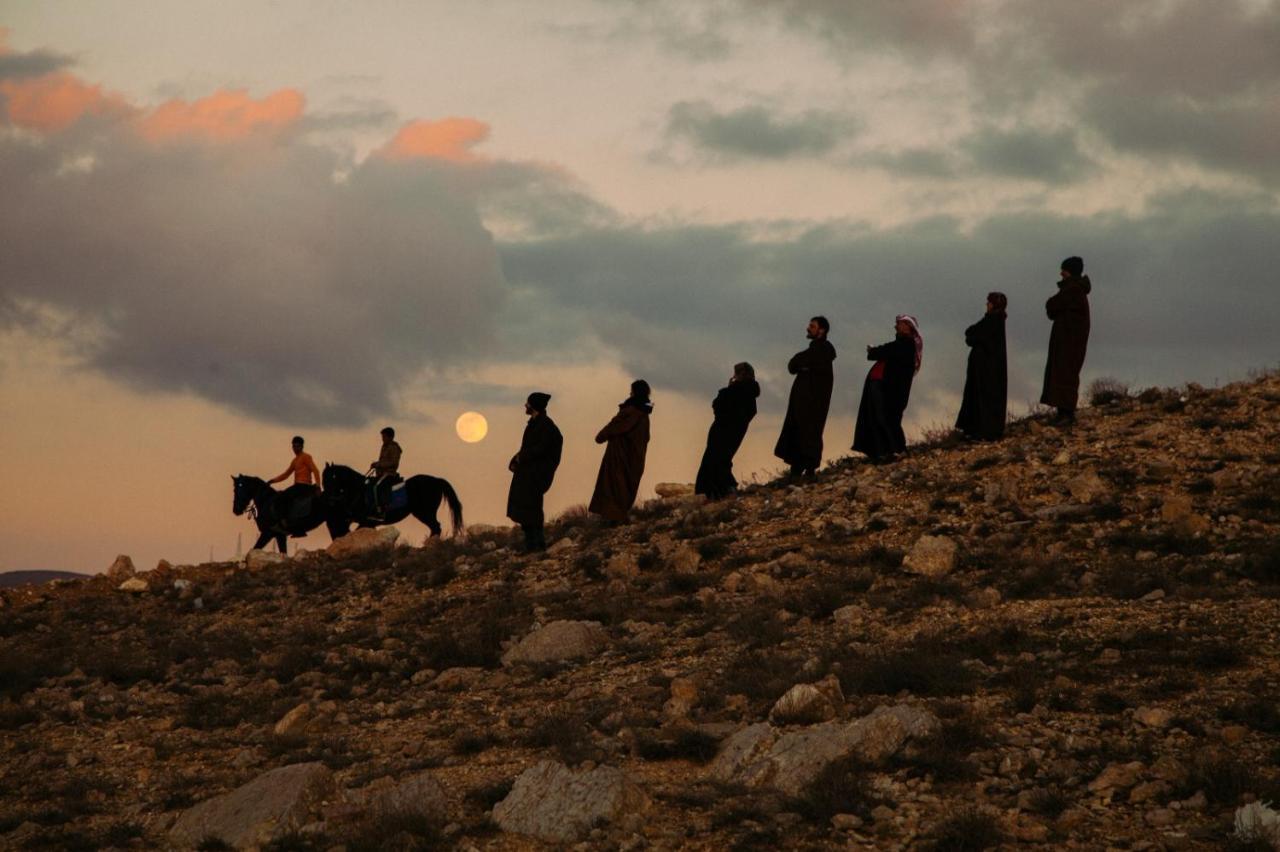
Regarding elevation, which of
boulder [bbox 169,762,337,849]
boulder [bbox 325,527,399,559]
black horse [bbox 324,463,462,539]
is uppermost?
black horse [bbox 324,463,462,539]

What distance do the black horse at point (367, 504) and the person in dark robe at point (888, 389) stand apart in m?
7.33

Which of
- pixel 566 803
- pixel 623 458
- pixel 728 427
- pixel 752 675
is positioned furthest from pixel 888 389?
pixel 566 803

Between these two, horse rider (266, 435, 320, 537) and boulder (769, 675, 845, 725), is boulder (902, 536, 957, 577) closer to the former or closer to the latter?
boulder (769, 675, 845, 725)

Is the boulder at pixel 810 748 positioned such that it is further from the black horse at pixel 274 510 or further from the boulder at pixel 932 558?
the black horse at pixel 274 510

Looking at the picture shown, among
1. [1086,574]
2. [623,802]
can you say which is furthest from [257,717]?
[1086,574]

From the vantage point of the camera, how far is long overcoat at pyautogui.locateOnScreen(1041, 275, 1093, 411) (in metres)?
18.4

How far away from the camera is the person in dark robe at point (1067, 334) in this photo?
1839 centimetres

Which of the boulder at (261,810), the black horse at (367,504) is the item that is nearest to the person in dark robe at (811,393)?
the black horse at (367,504)

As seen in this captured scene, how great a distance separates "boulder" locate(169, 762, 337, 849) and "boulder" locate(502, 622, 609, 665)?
4.03 metres

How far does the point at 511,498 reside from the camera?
18.6 m

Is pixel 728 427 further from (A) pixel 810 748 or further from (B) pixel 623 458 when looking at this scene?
(A) pixel 810 748

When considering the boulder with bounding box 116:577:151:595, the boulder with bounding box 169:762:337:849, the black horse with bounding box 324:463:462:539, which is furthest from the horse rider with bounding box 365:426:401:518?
the boulder with bounding box 169:762:337:849

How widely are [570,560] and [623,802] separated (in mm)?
9700

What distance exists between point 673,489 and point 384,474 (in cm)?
479
